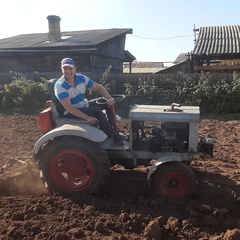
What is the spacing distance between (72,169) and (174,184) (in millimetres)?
1228

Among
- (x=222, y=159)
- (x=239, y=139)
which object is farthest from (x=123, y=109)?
(x=222, y=159)

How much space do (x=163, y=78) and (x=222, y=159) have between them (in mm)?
8026

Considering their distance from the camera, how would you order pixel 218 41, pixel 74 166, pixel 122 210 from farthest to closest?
1. pixel 218 41
2. pixel 74 166
3. pixel 122 210

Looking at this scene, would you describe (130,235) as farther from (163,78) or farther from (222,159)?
(163,78)

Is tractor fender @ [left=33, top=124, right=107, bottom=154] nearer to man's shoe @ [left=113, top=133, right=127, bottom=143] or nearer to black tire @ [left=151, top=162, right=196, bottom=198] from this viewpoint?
man's shoe @ [left=113, top=133, right=127, bottom=143]

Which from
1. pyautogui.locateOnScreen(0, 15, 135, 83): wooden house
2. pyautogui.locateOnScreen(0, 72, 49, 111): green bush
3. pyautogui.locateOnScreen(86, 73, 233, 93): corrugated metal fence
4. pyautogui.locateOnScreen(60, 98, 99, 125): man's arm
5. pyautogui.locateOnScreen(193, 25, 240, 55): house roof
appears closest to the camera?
pyautogui.locateOnScreen(60, 98, 99, 125): man's arm

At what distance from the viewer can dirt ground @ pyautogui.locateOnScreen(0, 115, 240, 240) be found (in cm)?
316

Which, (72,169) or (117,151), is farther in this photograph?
(117,151)

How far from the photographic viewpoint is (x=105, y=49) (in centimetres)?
2106

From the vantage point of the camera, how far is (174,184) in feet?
12.7

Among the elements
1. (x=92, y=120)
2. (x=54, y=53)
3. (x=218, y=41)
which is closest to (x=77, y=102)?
(x=92, y=120)

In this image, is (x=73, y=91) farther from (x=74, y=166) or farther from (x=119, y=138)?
(x=74, y=166)

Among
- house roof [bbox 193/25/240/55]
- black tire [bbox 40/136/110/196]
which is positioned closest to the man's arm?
black tire [bbox 40/136/110/196]

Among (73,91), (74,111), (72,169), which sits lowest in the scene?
(72,169)
